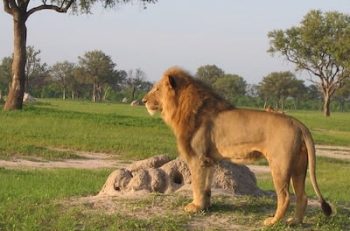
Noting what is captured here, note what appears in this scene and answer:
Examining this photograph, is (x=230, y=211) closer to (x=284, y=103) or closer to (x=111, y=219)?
(x=111, y=219)

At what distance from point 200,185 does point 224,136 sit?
0.62 m

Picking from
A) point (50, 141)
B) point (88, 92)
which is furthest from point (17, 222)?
point (88, 92)

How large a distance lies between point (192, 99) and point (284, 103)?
92.6 meters

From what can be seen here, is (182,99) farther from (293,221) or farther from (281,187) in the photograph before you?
(293,221)

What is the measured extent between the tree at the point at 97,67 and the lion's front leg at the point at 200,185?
86440 millimetres

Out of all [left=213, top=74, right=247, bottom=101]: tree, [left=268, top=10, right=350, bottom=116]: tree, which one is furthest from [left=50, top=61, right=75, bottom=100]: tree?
[left=268, top=10, right=350, bottom=116]: tree

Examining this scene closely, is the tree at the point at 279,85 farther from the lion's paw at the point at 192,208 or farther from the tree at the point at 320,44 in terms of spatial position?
the lion's paw at the point at 192,208

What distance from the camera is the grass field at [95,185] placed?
6.97 m

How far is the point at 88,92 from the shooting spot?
107 meters

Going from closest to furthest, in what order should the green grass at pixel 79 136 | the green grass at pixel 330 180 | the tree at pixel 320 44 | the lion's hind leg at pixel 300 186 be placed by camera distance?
the lion's hind leg at pixel 300 186 < the green grass at pixel 330 180 < the green grass at pixel 79 136 < the tree at pixel 320 44

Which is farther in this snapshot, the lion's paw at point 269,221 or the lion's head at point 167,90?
the lion's head at point 167,90

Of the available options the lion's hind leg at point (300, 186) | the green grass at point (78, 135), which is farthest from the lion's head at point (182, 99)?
the green grass at point (78, 135)

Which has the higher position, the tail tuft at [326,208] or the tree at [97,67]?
the tree at [97,67]

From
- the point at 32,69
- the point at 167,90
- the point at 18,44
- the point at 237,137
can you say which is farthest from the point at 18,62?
the point at 32,69
